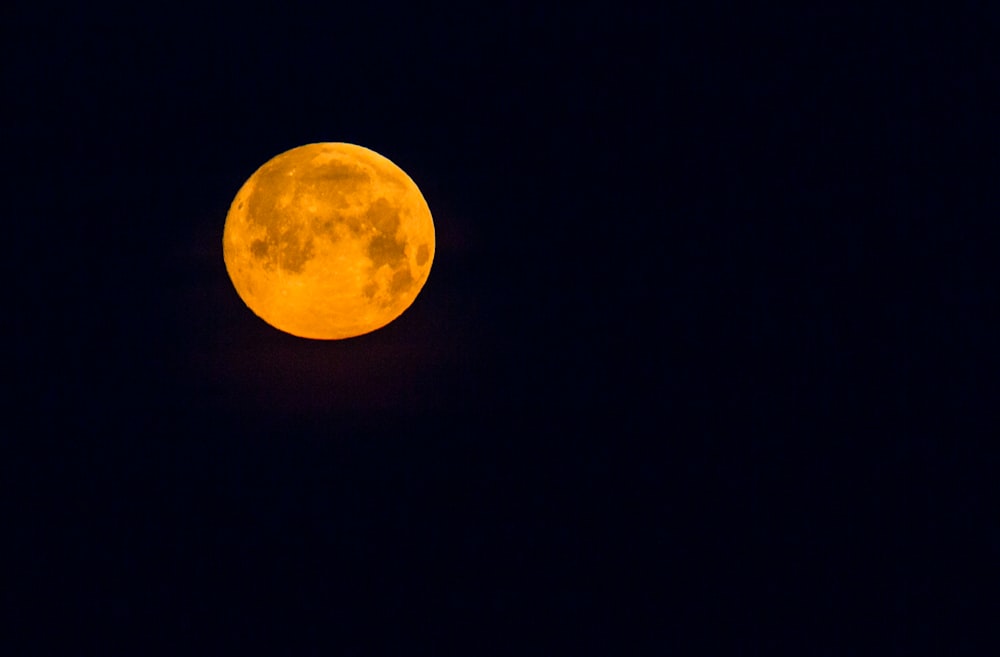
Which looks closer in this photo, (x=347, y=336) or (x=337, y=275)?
(x=337, y=275)

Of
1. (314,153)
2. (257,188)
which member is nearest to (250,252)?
(257,188)

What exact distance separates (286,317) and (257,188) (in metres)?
0.67

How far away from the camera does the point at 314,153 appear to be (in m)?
4.19

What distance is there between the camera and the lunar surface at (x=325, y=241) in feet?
12.9

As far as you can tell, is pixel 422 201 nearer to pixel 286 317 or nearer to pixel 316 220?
pixel 316 220

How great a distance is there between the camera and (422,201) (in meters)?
4.42

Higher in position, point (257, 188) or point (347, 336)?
point (257, 188)

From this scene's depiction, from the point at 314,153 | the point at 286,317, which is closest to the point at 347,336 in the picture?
the point at 286,317

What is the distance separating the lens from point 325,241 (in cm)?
392

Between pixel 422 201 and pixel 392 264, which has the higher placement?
pixel 422 201

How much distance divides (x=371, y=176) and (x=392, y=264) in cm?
47

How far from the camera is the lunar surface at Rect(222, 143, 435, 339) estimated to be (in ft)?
12.9

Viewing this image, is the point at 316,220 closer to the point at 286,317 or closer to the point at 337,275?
the point at 337,275

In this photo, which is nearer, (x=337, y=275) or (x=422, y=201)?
(x=337, y=275)
